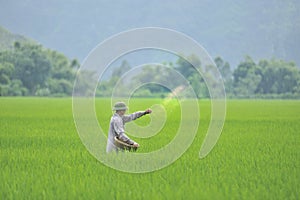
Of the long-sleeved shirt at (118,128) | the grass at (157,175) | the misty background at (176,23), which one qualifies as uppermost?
the misty background at (176,23)

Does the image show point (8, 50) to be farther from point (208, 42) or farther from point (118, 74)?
point (208, 42)

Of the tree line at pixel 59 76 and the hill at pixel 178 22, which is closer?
the tree line at pixel 59 76

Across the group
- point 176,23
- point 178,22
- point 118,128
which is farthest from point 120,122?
point 178,22

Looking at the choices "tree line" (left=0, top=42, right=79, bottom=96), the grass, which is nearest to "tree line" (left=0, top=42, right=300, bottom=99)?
"tree line" (left=0, top=42, right=79, bottom=96)

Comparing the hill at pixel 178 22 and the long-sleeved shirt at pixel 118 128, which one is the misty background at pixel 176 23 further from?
the long-sleeved shirt at pixel 118 128

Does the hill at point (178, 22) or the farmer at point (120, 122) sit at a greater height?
the hill at point (178, 22)

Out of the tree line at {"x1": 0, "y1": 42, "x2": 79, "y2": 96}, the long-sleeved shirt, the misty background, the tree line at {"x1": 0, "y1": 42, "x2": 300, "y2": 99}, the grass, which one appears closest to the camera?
the grass

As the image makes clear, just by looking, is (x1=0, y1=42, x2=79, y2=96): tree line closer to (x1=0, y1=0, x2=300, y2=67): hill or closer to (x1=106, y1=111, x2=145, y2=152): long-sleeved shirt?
(x1=106, y1=111, x2=145, y2=152): long-sleeved shirt

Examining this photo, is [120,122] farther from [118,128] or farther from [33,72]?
[33,72]

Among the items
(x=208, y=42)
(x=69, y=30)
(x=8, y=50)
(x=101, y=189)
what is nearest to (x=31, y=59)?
(x=8, y=50)

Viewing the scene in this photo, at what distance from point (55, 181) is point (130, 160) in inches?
36.4

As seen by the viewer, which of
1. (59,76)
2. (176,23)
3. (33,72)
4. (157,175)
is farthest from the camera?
(176,23)

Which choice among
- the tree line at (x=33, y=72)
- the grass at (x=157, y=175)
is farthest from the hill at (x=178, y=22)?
the grass at (x=157, y=175)

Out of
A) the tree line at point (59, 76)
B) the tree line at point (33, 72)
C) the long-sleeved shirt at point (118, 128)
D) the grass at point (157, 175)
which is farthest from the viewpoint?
the tree line at point (59, 76)
